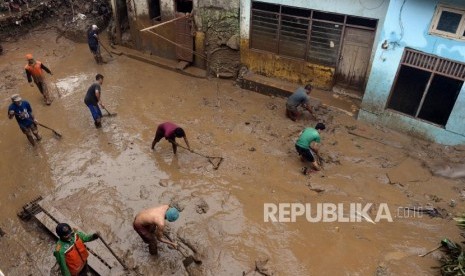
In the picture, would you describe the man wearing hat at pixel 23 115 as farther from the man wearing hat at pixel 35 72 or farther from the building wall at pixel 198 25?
the building wall at pixel 198 25

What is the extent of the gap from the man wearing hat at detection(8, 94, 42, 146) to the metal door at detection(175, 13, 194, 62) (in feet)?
18.4

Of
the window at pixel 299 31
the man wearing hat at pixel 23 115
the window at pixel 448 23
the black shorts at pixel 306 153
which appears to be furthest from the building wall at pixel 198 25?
the man wearing hat at pixel 23 115

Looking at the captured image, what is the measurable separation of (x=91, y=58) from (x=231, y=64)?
574 centimetres

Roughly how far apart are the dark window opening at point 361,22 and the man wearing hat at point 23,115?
8818 mm

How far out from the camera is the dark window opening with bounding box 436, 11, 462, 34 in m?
7.85

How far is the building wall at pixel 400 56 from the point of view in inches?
318

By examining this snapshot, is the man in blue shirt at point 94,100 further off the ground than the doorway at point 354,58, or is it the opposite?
the doorway at point 354,58

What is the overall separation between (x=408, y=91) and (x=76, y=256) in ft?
30.2

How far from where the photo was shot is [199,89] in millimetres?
11977

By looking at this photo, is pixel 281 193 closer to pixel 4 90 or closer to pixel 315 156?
pixel 315 156

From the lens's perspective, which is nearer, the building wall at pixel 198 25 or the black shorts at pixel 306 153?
the black shorts at pixel 306 153

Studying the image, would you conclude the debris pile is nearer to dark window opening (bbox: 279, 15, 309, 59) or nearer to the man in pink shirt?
dark window opening (bbox: 279, 15, 309, 59)

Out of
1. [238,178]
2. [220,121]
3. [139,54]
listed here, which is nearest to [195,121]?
[220,121]

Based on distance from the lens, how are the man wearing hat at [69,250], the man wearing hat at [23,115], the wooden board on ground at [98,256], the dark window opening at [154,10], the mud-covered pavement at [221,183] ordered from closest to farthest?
1. the man wearing hat at [69,250]
2. the wooden board on ground at [98,256]
3. the mud-covered pavement at [221,183]
4. the man wearing hat at [23,115]
5. the dark window opening at [154,10]
